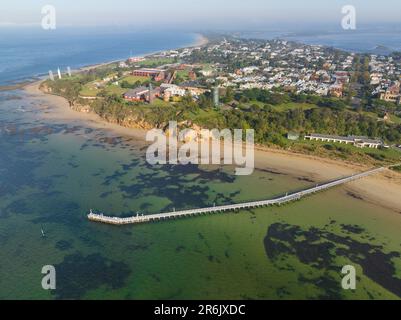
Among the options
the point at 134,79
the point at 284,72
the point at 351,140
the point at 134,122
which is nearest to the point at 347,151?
the point at 351,140

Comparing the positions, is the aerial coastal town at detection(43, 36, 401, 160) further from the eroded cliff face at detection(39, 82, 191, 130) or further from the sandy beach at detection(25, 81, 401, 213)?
the sandy beach at detection(25, 81, 401, 213)

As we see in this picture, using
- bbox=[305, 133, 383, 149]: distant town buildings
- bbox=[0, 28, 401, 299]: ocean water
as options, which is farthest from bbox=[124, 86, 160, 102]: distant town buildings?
bbox=[305, 133, 383, 149]: distant town buildings

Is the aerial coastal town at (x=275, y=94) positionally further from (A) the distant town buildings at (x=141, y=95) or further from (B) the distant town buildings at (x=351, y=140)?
(A) the distant town buildings at (x=141, y=95)

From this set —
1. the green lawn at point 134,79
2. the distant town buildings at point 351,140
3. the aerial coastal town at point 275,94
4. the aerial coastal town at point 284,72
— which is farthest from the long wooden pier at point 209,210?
the green lawn at point 134,79

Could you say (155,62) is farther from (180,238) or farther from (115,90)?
(180,238)

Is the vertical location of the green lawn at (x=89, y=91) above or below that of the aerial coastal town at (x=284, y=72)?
below
